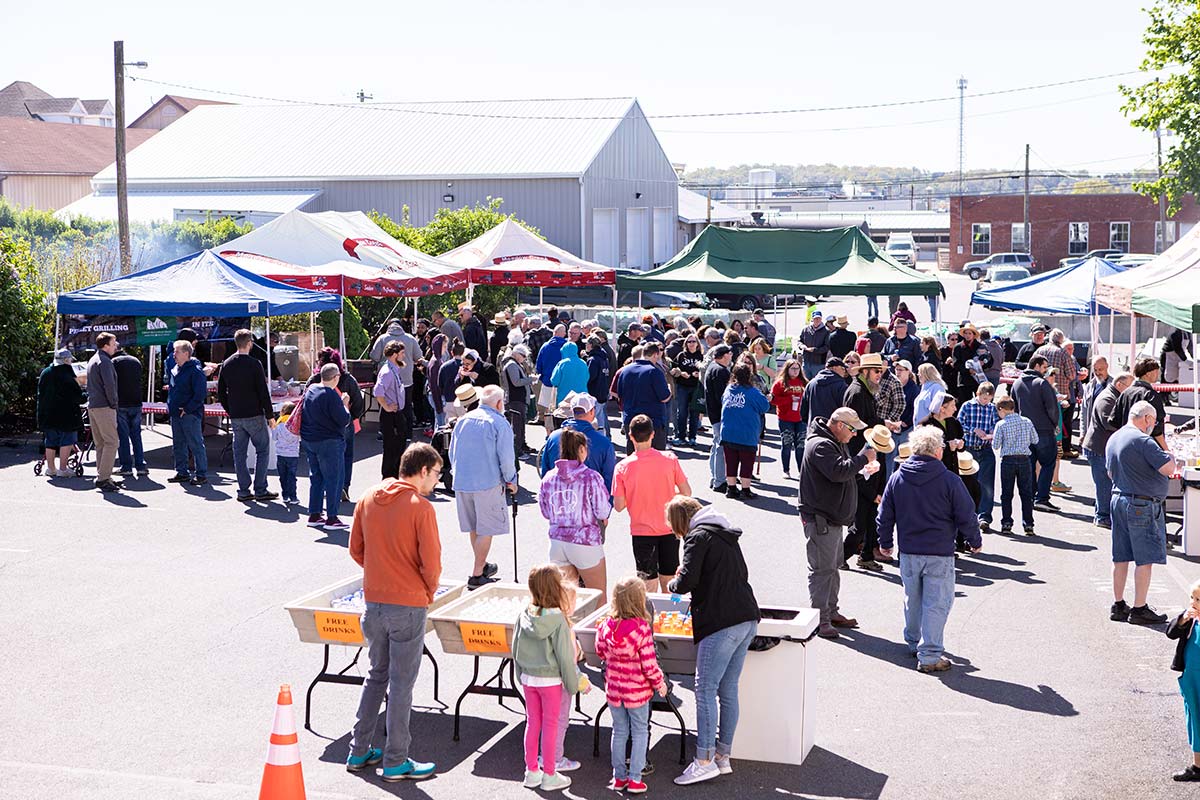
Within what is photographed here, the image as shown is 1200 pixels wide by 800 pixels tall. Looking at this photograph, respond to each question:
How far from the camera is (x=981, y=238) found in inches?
2931

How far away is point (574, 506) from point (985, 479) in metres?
6.18

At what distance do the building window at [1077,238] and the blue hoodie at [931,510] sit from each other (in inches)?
2637

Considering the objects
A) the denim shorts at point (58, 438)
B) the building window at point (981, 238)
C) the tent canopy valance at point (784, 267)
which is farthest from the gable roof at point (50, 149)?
the building window at point (981, 238)

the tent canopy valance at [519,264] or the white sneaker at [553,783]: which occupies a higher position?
the tent canopy valance at [519,264]

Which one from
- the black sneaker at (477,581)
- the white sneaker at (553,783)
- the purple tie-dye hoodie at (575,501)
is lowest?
the white sneaker at (553,783)

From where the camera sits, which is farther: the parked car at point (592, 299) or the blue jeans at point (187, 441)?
the parked car at point (592, 299)

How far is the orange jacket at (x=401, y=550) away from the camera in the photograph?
6895 mm

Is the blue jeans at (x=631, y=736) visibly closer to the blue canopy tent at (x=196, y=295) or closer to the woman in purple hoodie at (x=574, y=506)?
the woman in purple hoodie at (x=574, y=506)

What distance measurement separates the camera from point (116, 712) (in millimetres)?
8031

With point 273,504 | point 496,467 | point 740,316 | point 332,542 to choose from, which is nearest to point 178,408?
point 273,504

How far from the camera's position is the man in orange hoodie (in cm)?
690

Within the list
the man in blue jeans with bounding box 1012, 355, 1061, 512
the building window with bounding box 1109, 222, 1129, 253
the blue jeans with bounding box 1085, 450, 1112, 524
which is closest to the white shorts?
the man in blue jeans with bounding box 1012, 355, 1061, 512

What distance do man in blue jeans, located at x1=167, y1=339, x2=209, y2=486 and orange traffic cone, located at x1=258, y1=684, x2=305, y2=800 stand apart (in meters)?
10.1

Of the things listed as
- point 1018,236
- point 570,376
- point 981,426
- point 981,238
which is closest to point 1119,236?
point 1018,236
